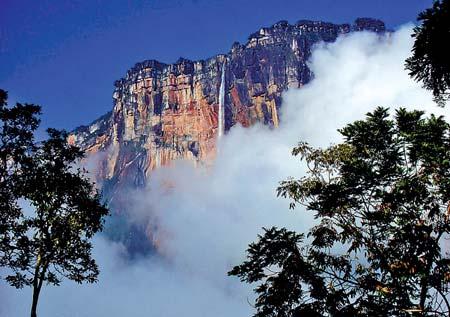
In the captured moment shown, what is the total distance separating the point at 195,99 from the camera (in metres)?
163

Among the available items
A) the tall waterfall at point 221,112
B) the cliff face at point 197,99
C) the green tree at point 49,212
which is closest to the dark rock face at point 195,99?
the cliff face at point 197,99

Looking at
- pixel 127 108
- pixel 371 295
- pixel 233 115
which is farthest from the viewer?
pixel 127 108

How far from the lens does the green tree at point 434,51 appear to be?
1045 centimetres

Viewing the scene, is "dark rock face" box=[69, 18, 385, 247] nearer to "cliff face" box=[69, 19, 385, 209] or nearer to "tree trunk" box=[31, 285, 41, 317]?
"cliff face" box=[69, 19, 385, 209]

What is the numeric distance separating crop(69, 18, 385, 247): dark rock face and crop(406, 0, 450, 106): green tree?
147 metres

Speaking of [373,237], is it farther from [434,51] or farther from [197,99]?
[197,99]

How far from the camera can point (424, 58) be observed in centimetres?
1150

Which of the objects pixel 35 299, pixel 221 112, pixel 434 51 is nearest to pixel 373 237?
pixel 434 51

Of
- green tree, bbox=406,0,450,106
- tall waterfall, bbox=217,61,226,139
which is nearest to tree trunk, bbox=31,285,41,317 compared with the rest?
green tree, bbox=406,0,450,106

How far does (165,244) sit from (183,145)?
34.5m

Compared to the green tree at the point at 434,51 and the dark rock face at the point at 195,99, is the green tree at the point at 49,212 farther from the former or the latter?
the dark rock face at the point at 195,99

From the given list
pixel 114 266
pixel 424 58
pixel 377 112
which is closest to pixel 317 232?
pixel 377 112

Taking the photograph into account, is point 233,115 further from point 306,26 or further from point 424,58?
point 424,58

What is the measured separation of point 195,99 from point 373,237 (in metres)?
149
